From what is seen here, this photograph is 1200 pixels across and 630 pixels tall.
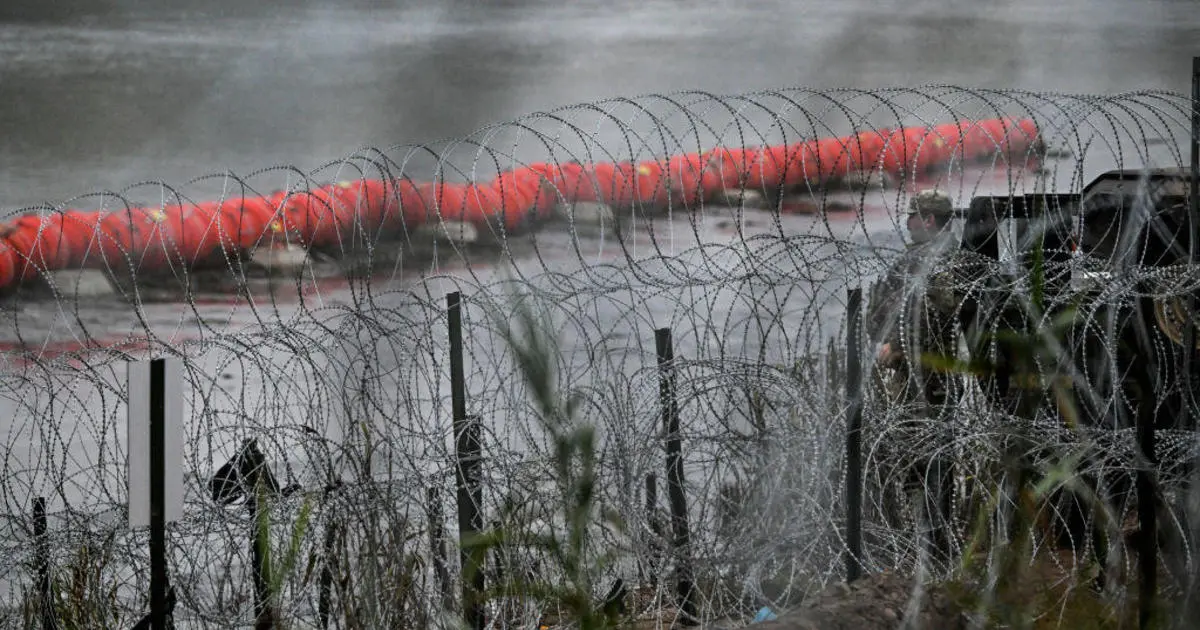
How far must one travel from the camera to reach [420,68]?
851 centimetres

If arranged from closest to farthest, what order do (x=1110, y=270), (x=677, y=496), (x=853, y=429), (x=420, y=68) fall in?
(x=853, y=429) → (x=1110, y=270) → (x=677, y=496) → (x=420, y=68)

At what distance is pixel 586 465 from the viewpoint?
882 mm

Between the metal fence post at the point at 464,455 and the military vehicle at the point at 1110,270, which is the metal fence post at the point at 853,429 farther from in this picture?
the metal fence post at the point at 464,455

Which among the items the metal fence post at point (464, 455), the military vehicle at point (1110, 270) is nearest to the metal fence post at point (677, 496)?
the metal fence post at point (464, 455)

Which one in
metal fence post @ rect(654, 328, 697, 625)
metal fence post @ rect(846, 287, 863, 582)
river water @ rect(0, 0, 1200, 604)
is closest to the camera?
metal fence post @ rect(846, 287, 863, 582)

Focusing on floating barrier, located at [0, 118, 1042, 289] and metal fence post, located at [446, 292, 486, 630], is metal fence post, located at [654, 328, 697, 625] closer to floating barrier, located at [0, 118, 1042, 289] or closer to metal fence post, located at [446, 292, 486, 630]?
metal fence post, located at [446, 292, 486, 630]

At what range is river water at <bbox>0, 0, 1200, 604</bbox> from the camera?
8.41 meters

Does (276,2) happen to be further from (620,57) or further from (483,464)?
(483,464)

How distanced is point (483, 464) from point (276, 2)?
538 centimetres

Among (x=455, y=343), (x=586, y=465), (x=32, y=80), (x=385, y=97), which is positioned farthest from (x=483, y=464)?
(x=32, y=80)

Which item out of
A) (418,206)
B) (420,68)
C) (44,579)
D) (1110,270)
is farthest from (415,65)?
(1110,270)

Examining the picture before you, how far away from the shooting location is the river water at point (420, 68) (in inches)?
331

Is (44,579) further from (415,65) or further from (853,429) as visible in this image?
(415,65)

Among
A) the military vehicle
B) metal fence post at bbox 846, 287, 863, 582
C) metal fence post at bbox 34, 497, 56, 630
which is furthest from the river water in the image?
metal fence post at bbox 846, 287, 863, 582
